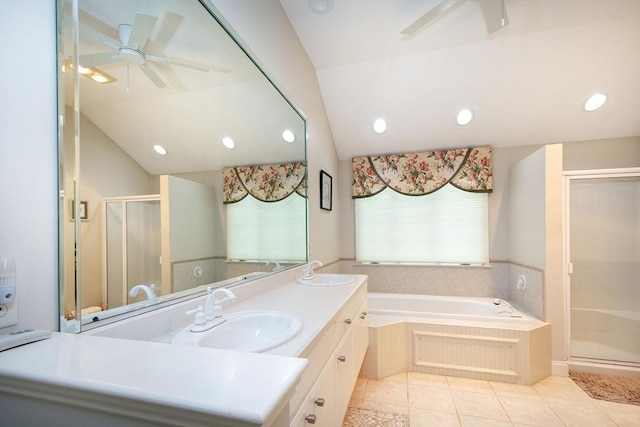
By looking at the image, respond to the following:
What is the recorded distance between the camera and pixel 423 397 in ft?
7.25

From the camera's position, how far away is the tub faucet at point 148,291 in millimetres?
997

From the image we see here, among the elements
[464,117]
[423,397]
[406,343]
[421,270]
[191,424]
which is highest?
[464,117]

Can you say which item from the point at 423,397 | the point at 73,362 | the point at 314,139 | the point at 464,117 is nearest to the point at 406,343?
the point at 423,397

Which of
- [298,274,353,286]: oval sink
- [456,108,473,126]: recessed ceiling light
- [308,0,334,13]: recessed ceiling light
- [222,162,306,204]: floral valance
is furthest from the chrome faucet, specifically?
[456,108,473,126]: recessed ceiling light

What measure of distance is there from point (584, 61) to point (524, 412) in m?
2.84

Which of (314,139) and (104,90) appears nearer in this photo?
(104,90)

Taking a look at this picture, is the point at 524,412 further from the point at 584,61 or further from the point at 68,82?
the point at 68,82

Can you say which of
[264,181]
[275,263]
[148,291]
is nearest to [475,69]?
[264,181]

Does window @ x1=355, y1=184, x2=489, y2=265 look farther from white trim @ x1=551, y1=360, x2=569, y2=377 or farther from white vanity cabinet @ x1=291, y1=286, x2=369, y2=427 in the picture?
white vanity cabinet @ x1=291, y1=286, x2=369, y2=427

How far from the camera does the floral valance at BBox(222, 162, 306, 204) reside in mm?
1568

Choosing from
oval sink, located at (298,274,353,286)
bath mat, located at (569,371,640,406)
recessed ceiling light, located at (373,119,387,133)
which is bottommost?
bath mat, located at (569,371,640,406)

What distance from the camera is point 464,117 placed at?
3.08 meters

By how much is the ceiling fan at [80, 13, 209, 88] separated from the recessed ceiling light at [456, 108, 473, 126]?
9.29 feet

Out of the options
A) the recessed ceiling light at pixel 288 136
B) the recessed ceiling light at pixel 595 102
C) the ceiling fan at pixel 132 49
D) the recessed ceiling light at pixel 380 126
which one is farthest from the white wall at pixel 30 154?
the recessed ceiling light at pixel 595 102
